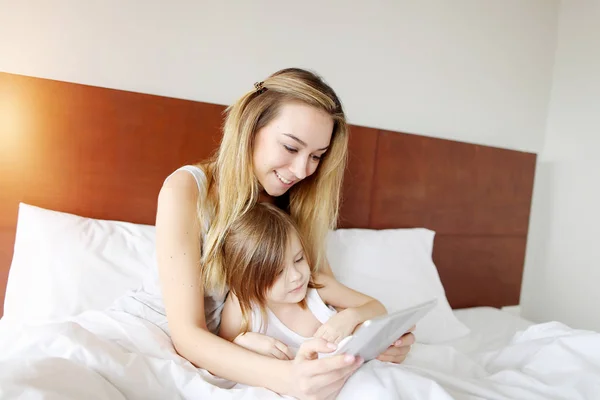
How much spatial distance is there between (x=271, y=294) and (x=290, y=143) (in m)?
0.37

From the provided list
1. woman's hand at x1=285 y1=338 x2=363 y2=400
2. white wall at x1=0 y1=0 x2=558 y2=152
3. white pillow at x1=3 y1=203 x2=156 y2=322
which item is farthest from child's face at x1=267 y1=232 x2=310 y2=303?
white wall at x1=0 y1=0 x2=558 y2=152

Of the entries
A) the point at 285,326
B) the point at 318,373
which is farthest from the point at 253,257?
the point at 318,373

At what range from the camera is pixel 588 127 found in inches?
93.9

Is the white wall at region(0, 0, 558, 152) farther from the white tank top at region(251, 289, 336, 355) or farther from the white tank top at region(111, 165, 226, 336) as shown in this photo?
the white tank top at region(251, 289, 336, 355)

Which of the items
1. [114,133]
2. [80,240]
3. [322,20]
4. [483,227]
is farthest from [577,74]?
[80,240]

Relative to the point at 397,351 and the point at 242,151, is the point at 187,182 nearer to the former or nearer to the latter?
the point at 242,151

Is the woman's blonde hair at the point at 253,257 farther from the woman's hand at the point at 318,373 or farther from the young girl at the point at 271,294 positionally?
the woman's hand at the point at 318,373

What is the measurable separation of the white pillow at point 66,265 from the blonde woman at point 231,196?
199 mm

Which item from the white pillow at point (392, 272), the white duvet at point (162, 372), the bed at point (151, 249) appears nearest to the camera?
the white duvet at point (162, 372)

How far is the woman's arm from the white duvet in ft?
0.11

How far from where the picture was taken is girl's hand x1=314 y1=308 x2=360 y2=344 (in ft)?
3.46

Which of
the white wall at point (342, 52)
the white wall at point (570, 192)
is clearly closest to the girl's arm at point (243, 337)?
the white wall at point (342, 52)

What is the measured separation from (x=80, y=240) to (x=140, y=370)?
616mm

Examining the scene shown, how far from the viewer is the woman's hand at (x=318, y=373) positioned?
2.72 feet
